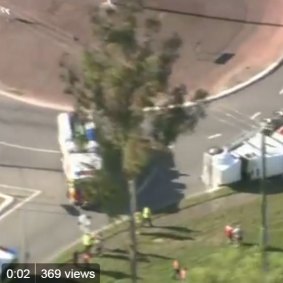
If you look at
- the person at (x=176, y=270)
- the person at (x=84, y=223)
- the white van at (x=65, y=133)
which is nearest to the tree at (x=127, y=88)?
the person at (x=176, y=270)

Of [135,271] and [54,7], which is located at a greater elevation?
[54,7]

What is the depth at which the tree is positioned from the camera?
113 ft

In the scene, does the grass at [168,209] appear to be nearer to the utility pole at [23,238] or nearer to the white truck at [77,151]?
the utility pole at [23,238]

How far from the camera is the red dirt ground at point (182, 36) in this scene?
5412cm

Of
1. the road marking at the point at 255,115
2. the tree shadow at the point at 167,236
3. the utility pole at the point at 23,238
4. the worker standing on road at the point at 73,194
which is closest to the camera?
the utility pole at the point at 23,238

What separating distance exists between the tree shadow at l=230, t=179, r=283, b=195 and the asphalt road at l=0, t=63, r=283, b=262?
1.50 metres

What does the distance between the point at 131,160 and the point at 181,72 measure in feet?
63.5

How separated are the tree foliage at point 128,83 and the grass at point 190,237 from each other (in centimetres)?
625

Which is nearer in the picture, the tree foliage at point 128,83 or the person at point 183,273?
the tree foliage at point 128,83

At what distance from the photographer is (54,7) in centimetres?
5938

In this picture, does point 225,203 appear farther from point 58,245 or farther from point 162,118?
point 162,118

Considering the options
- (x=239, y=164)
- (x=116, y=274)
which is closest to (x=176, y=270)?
(x=116, y=274)

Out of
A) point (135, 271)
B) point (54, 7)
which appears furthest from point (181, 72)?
point (135, 271)

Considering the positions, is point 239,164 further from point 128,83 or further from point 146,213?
point 128,83
